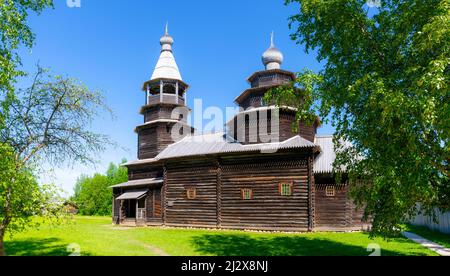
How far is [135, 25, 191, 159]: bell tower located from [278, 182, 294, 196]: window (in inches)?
524

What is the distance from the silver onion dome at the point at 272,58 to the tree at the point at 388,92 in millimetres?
14518

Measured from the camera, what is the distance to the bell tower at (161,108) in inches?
1206

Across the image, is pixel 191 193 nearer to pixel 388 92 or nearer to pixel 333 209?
pixel 333 209

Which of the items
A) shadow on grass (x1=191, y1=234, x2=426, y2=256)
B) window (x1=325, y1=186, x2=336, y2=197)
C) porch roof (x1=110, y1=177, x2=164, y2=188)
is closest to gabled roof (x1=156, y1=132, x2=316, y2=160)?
porch roof (x1=110, y1=177, x2=164, y2=188)

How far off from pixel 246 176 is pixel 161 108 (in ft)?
42.3

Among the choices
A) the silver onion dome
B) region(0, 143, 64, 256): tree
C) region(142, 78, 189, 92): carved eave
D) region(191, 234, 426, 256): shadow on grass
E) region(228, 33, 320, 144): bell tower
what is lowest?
region(191, 234, 426, 256): shadow on grass

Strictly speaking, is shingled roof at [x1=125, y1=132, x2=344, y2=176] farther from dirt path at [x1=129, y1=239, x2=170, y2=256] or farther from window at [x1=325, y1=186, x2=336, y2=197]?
dirt path at [x1=129, y1=239, x2=170, y2=256]

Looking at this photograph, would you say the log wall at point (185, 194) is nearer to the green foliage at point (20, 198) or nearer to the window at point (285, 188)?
the window at point (285, 188)

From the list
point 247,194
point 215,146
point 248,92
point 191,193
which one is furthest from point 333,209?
point 248,92

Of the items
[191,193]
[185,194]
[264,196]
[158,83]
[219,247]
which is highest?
[158,83]

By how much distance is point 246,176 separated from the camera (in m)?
22.7

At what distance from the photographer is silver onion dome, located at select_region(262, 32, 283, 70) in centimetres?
2595

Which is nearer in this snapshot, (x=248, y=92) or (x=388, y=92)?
(x=388, y=92)
